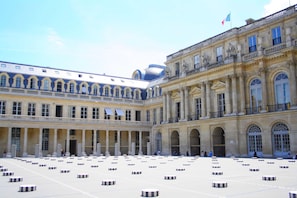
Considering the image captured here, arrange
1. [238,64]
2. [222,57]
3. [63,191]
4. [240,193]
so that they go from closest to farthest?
[240,193] < [63,191] < [238,64] < [222,57]

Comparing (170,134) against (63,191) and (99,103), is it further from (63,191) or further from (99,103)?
(63,191)

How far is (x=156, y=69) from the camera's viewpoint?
259 ft

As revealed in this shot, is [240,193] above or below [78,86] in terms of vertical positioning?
below

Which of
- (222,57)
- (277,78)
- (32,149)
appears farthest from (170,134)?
(32,149)

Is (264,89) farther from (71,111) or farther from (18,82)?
(18,82)

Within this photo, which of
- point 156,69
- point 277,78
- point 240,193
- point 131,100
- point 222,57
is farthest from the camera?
point 156,69

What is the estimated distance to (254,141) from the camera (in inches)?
1485

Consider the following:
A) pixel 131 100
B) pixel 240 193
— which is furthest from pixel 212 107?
pixel 240 193

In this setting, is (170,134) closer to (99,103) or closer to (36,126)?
(99,103)

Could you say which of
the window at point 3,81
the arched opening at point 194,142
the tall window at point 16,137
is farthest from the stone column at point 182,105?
the window at point 3,81

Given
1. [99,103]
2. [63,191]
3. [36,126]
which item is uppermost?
[99,103]

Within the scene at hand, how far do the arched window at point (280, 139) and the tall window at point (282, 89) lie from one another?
2.99 m

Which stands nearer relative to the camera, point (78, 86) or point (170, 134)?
point (170, 134)

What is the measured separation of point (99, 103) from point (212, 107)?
24559mm
